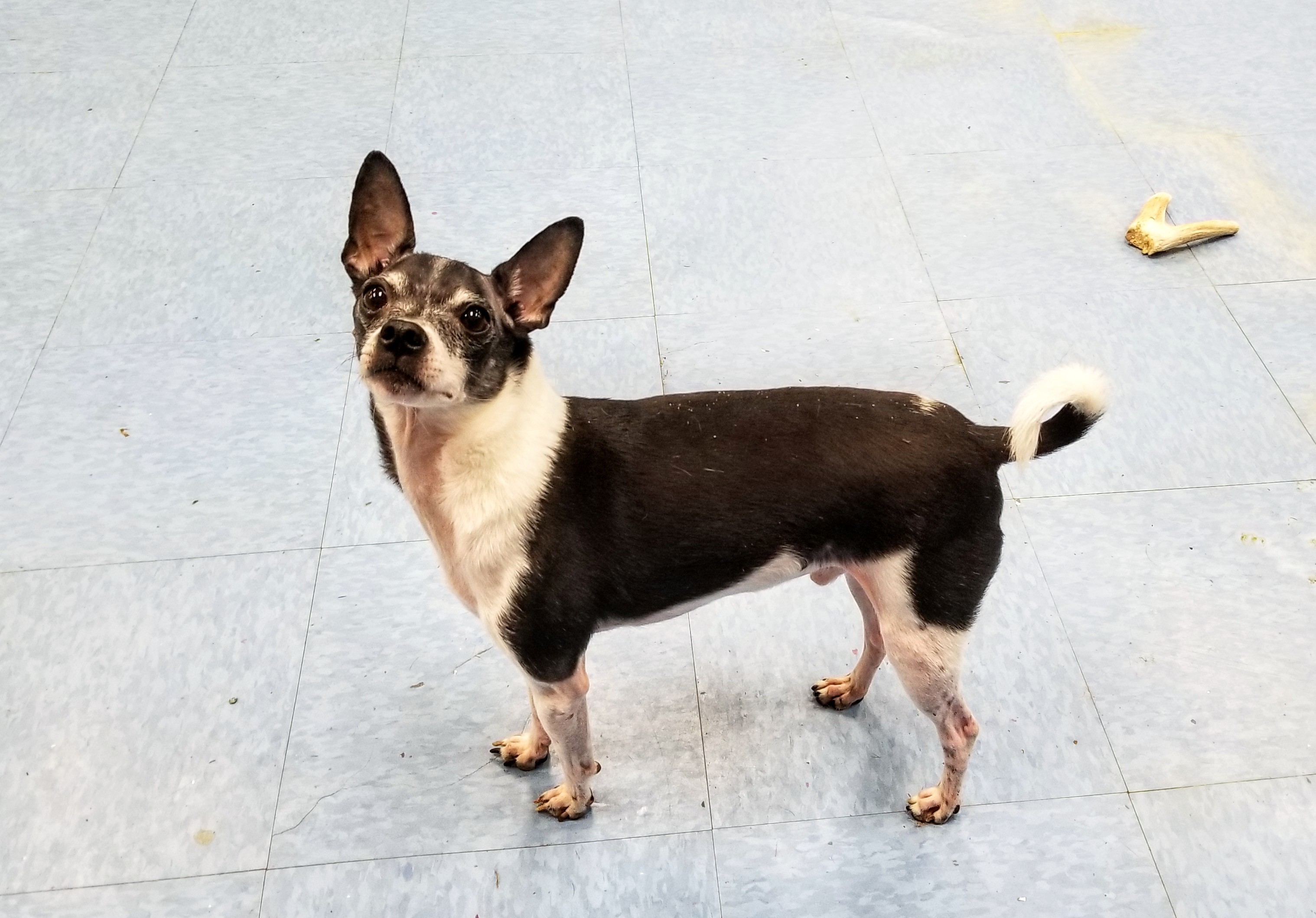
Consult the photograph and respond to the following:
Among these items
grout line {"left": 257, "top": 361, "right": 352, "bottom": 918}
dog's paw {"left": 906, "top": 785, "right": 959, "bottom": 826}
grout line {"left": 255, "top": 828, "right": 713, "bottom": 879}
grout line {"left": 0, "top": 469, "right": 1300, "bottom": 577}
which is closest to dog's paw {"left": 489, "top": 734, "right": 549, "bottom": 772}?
grout line {"left": 255, "top": 828, "right": 713, "bottom": 879}

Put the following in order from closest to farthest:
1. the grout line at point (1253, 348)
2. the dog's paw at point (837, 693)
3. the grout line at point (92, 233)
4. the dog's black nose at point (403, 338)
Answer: the dog's black nose at point (403, 338) → the dog's paw at point (837, 693) → the grout line at point (1253, 348) → the grout line at point (92, 233)

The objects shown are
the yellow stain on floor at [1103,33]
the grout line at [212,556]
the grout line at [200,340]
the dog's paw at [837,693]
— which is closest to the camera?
the dog's paw at [837,693]

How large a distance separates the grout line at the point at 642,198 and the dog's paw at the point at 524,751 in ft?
3.37

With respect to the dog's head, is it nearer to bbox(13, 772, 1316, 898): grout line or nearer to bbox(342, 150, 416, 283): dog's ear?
bbox(342, 150, 416, 283): dog's ear

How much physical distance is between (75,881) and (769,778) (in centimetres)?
156

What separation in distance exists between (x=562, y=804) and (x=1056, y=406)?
136 cm

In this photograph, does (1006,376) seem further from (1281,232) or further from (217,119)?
(217,119)

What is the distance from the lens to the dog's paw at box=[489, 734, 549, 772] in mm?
2400

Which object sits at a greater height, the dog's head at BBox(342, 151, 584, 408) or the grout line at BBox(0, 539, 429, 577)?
the dog's head at BBox(342, 151, 584, 408)

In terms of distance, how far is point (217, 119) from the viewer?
421cm

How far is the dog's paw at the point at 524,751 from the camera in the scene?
7.88ft

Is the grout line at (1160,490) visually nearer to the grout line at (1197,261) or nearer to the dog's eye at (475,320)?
the grout line at (1197,261)

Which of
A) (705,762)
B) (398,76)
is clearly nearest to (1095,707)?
(705,762)

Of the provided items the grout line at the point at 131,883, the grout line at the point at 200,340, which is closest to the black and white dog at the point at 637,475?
the grout line at the point at 131,883
